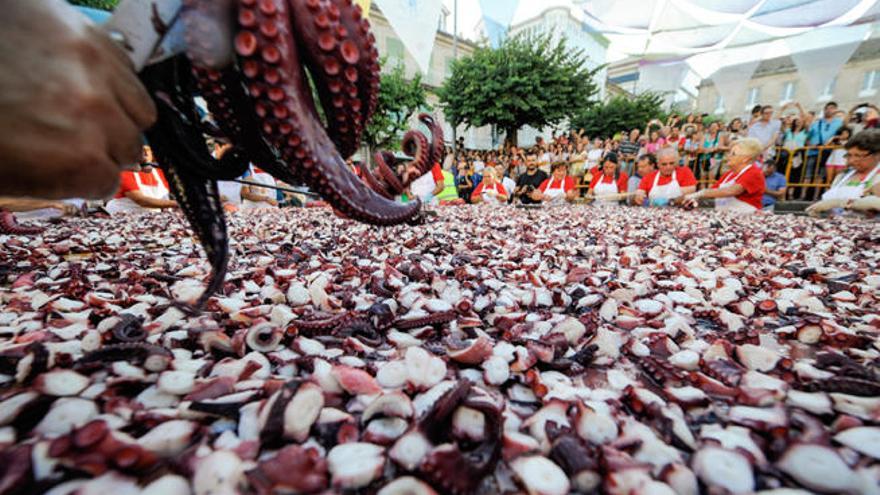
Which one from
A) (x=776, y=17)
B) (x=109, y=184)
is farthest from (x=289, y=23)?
(x=776, y=17)

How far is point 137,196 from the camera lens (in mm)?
5535

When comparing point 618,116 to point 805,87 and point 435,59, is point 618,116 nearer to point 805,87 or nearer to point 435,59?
point 435,59

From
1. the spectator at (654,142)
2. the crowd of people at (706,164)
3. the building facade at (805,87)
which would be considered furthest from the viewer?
the building facade at (805,87)

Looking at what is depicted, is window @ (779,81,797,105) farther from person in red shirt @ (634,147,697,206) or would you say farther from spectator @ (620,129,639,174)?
person in red shirt @ (634,147,697,206)

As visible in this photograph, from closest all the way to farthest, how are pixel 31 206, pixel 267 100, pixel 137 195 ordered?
pixel 267 100 → pixel 31 206 → pixel 137 195

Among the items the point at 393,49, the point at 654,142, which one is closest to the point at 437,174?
the point at 654,142

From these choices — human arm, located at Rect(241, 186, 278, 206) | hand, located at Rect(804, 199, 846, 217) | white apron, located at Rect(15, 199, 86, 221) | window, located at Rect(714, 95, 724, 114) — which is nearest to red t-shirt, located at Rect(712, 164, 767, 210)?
hand, located at Rect(804, 199, 846, 217)

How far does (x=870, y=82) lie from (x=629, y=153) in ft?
109

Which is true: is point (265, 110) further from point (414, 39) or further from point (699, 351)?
point (414, 39)

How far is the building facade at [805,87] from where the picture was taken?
27453 millimetres

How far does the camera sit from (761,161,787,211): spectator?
22.8 ft

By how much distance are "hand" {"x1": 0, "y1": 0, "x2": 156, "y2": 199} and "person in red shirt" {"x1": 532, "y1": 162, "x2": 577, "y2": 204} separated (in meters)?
8.15

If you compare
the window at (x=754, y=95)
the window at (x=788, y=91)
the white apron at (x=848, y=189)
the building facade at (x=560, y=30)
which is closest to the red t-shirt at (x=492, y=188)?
the white apron at (x=848, y=189)

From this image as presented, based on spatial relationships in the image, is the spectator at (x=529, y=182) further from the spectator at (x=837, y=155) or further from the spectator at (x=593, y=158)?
the spectator at (x=837, y=155)
